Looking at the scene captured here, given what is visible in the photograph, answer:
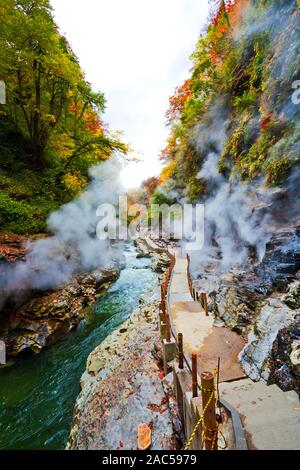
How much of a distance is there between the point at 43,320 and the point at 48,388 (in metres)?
2.88

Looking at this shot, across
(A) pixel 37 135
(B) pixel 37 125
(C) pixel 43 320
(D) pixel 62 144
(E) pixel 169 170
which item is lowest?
(C) pixel 43 320

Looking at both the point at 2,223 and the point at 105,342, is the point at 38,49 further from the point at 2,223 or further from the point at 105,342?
the point at 105,342

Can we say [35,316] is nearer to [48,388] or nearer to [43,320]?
[43,320]

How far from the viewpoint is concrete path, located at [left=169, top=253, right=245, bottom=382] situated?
5254mm

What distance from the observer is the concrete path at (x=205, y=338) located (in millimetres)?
5254

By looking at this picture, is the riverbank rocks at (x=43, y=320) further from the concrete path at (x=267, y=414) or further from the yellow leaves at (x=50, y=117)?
the yellow leaves at (x=50, y=117)

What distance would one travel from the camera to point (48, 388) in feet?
24.2

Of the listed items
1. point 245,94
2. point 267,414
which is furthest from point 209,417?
point 245,94

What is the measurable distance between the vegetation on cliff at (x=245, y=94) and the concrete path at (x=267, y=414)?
828 centimetres

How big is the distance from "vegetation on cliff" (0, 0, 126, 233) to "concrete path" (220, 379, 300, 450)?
10.7 metres

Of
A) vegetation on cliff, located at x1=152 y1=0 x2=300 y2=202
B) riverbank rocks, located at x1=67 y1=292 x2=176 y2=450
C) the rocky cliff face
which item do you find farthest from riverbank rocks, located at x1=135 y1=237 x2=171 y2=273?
riverbank rocks, located at x1=67 y1=292 x2=176 y2=450

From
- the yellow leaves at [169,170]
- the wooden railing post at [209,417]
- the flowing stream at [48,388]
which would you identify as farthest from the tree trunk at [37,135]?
A: the yellow leaves at [169,170]

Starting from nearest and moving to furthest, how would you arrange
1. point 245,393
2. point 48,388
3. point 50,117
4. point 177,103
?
point 245,393 → point 48,388 → point 50,117 → point 177,103

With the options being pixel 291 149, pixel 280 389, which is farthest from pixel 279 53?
pixel 280 389
